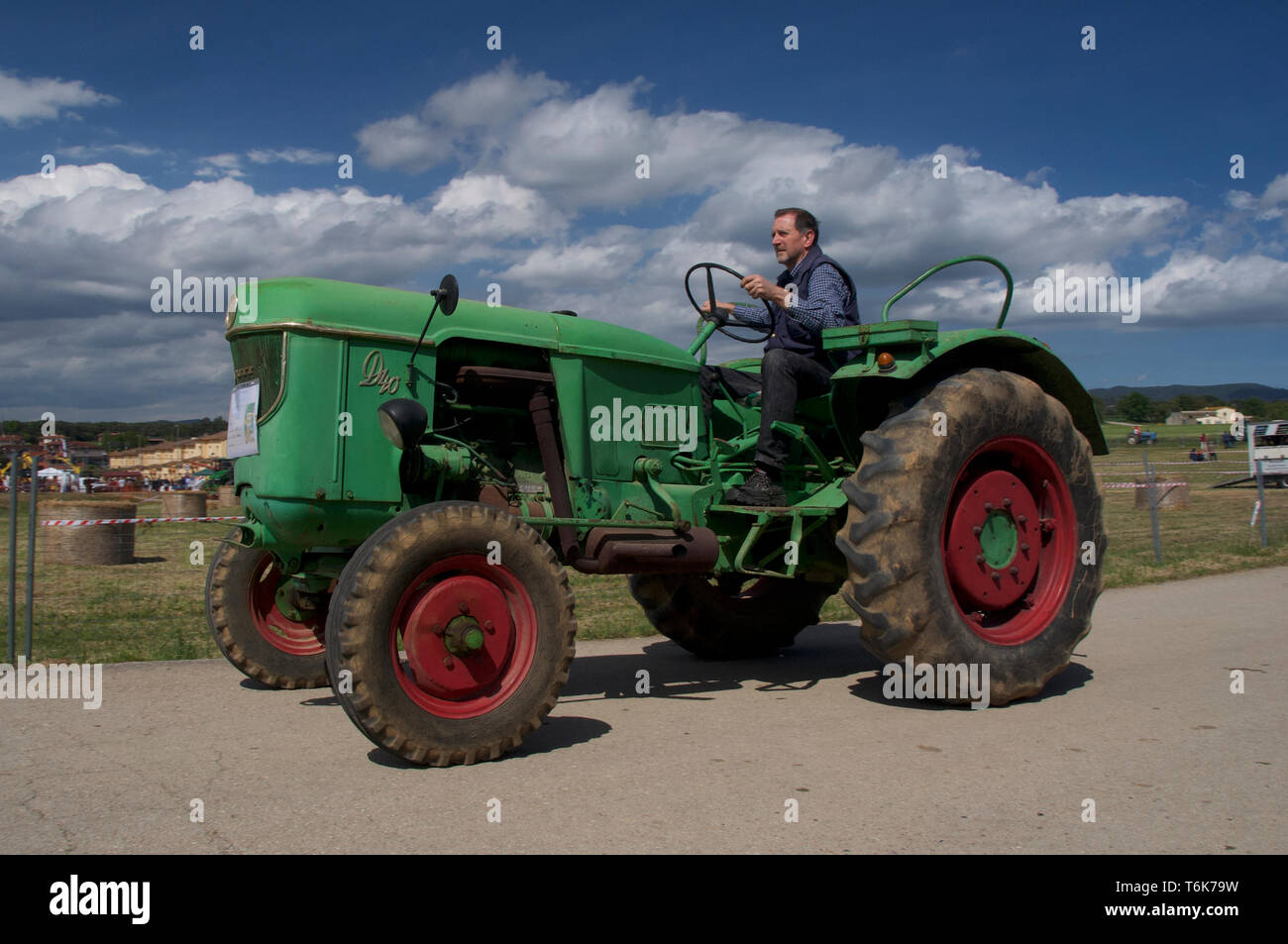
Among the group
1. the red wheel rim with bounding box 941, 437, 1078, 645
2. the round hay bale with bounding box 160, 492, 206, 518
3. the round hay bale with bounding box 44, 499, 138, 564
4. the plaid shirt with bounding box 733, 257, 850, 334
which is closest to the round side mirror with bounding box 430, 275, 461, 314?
the plaid shirt with bounding box 733, 257, 850, 334

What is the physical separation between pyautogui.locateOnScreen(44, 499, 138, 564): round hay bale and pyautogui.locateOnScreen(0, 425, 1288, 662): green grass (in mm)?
228

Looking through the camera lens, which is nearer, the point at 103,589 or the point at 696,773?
the point at 696,773

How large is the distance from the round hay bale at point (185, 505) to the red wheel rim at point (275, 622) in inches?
845

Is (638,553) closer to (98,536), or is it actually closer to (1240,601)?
(1240,601)

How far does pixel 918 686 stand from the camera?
5145mm

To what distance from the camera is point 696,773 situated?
4.04 metres

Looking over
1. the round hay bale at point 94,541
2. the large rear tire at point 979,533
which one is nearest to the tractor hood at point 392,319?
the large rear tire at point 979,533

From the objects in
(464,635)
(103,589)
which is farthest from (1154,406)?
(464,635)

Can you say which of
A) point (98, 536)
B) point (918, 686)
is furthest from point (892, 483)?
point (98, 536)

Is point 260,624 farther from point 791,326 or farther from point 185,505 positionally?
point 185,505

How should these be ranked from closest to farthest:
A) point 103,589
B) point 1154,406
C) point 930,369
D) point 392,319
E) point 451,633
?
point 451,633, point 392,319, point 930,369, point 103,589, point 1154,406

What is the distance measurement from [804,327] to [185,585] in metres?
8.76

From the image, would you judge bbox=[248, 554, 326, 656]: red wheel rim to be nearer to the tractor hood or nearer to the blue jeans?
the tractor hood

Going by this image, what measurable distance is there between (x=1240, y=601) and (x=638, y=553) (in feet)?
21.6
